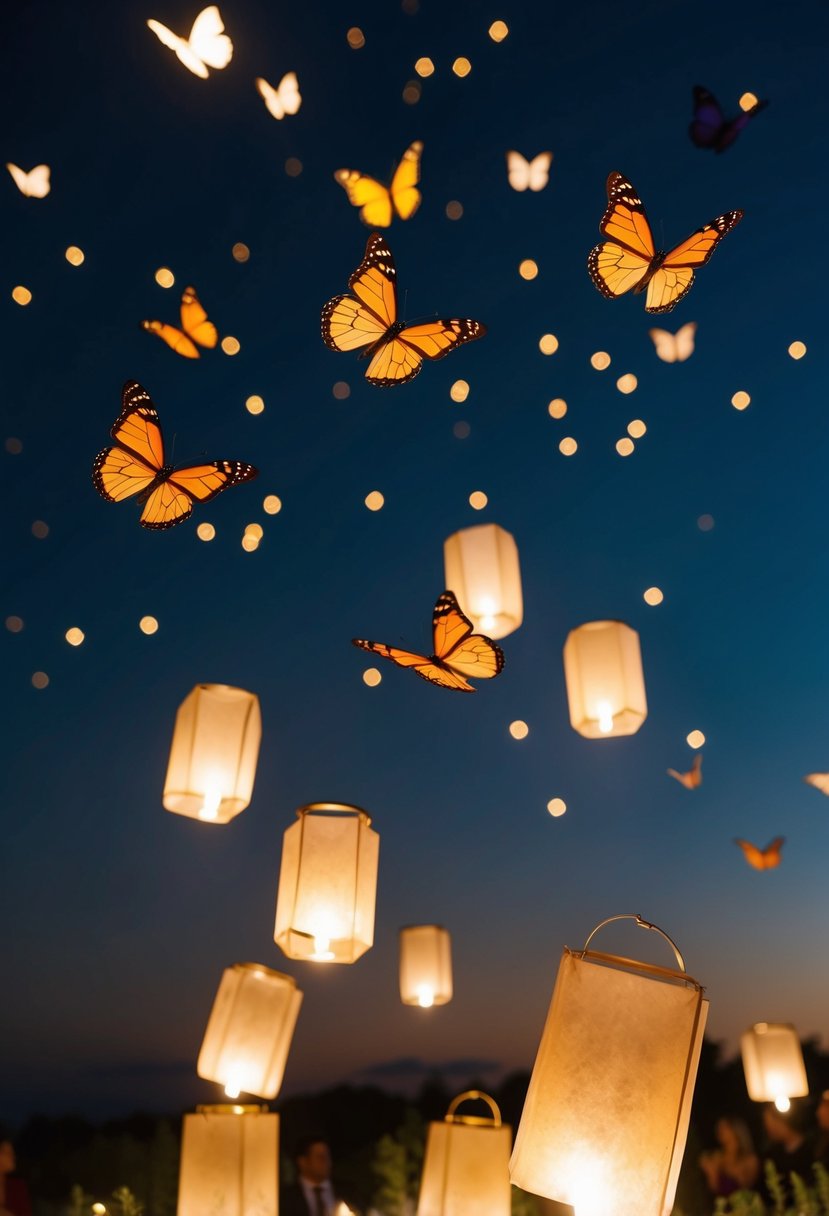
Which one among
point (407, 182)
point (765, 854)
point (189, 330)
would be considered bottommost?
point (765, 854)

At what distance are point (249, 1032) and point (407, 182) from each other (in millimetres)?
2967

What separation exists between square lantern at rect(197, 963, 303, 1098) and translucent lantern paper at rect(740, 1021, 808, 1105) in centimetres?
222

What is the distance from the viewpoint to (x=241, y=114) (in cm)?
349

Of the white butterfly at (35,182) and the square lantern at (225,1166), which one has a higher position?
the white butterfly at (35,182)

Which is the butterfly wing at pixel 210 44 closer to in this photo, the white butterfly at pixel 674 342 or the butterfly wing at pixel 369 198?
the butterfly wing at pixel 369 198

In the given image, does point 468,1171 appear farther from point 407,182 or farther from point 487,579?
point 407,182

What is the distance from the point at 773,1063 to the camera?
151 inches

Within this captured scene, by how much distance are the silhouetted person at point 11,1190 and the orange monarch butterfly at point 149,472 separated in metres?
2.59

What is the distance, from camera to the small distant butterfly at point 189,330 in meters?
3.47

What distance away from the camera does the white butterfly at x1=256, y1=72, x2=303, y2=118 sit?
3.37 meters

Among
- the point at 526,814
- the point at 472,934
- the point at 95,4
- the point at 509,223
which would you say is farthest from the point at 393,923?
the point at 95,4

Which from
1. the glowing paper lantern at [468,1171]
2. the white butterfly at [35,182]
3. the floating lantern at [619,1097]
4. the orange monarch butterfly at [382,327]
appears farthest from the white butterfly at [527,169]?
the glowing paper lantern at [468,1171]

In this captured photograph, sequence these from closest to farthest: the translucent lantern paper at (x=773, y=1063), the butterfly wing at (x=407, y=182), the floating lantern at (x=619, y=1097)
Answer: the floating lantern at (x=619, y=1097), the butterfly wing at (x=407, y=182), the translucent lantern paper at (x=773, y=1063)

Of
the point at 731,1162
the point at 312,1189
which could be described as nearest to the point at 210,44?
the point at 312,1189
